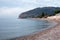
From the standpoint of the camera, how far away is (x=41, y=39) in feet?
68.8

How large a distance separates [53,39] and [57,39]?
426mm

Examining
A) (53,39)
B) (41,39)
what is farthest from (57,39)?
(41,39)

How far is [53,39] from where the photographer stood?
20078 millimetres

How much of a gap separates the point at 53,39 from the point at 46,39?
2.53 ft

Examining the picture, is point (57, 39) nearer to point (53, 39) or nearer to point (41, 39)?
point (53, 39)

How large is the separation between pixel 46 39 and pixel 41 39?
0.78 meters

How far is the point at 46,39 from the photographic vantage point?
20391mm

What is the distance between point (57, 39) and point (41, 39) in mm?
1920

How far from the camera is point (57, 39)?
19922mm

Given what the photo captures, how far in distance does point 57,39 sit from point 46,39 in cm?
120

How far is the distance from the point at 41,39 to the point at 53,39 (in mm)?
1506
